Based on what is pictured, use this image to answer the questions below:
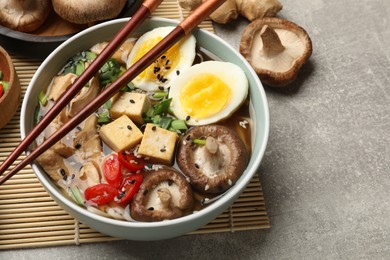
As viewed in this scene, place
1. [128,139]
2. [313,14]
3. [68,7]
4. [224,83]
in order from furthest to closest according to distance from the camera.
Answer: [313,14] < [68,7] < [224,83] < [128,139]

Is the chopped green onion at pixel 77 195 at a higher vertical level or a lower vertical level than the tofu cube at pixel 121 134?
lower

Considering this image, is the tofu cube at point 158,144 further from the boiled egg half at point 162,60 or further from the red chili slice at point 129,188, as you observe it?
the boiled egg half at point 162,60

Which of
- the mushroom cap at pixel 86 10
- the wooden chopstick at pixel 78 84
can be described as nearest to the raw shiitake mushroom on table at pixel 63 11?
the mushroom cap at pixel 86 10

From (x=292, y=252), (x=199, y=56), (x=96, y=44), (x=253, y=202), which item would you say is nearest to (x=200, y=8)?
(x=199, y=56)

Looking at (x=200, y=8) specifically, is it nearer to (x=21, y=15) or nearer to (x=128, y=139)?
(x=128, y=139)

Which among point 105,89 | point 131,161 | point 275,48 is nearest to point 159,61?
point 105,89

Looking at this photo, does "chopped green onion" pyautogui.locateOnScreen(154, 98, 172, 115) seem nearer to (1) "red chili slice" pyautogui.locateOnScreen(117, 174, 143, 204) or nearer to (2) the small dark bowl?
(1) "red chili slice" pyautogui.locateOnScreen(117, 174, 143, 204)

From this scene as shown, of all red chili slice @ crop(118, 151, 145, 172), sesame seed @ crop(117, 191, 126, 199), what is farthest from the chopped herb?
sesame seed @ crop(117, 191, 126, 199)
